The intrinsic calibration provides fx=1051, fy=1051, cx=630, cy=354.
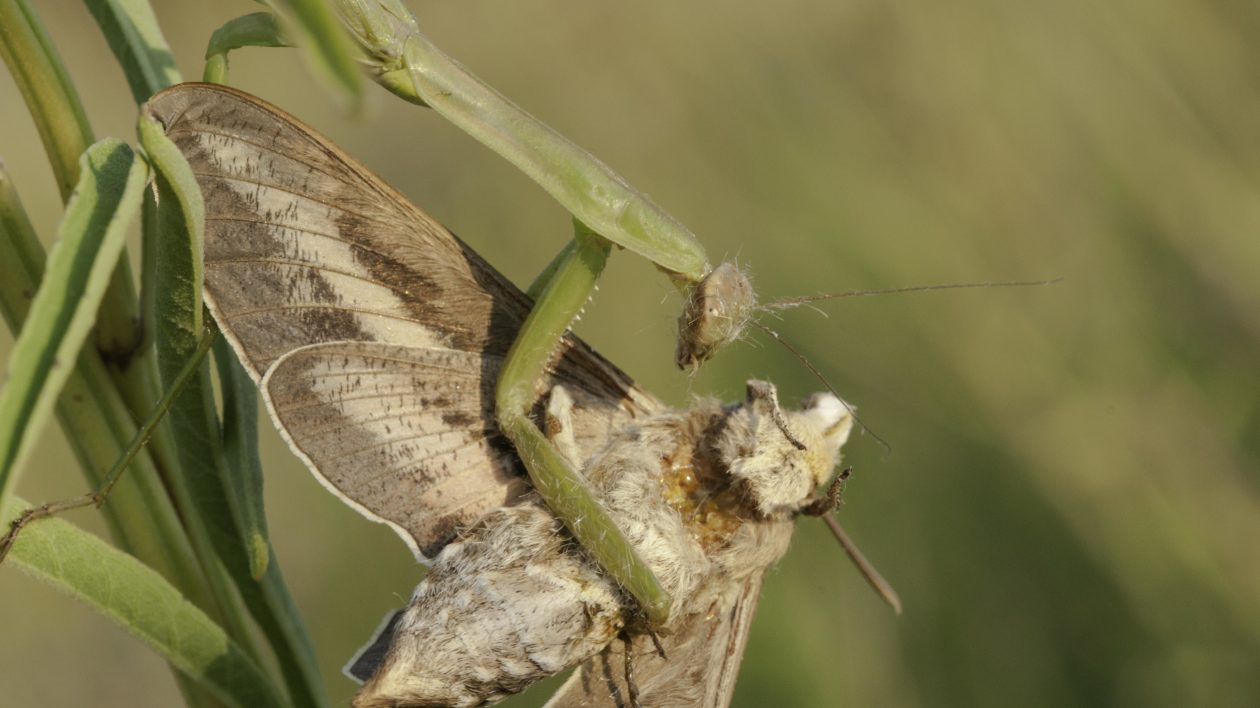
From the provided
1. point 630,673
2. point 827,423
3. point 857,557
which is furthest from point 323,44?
point 857,557

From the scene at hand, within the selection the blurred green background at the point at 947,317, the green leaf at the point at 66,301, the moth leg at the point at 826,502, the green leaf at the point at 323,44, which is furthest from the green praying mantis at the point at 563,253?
the blurred green background at the point at 947,317

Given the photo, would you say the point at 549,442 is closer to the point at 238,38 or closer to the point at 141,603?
the point at 141,603

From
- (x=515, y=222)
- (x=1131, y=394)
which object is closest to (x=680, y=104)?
(x=515, y=222)

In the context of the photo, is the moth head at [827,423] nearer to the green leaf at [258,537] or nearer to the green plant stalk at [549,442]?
the green plant stalk at [549,442]

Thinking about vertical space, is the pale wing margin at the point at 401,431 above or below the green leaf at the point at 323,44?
below

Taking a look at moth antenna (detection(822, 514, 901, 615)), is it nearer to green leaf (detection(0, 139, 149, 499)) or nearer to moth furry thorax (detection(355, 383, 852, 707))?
moth furry thorax (detection(355, 383, 852, 707))

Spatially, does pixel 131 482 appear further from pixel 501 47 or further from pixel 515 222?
pixel 501 47

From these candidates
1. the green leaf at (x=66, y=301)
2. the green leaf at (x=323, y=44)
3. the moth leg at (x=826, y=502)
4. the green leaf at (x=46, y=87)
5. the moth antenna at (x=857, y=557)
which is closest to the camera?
the green leaf at (x=323, y=44)
